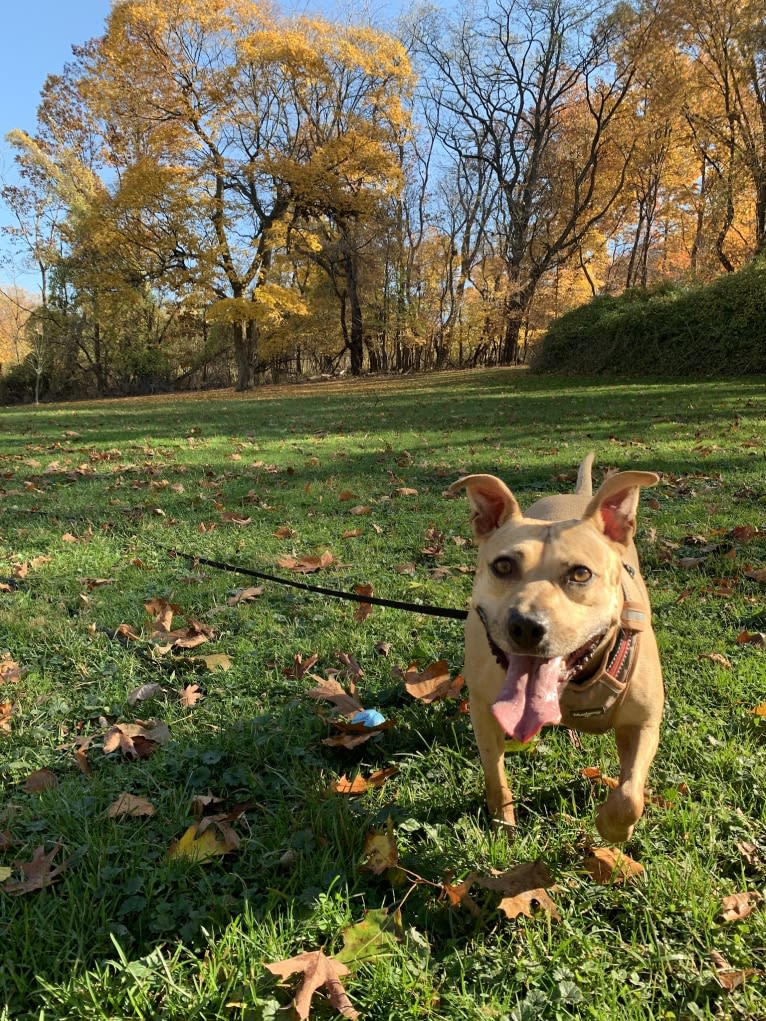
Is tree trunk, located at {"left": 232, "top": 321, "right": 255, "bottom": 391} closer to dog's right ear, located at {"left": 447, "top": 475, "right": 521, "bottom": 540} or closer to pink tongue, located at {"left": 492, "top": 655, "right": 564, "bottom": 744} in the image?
dog's right ear, located at {"left": 447, "top": 475, "right": 521, "bottom": 540}

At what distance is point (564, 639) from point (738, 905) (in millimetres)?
1019

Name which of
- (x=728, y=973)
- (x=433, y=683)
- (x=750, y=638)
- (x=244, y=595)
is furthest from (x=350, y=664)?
(x=750, y=638)

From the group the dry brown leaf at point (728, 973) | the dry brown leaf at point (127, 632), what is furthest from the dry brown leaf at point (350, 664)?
the dry brown leaf at point (728, 973)

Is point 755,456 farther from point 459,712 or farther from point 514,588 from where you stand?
point 514,588

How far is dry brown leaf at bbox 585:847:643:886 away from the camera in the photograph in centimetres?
200

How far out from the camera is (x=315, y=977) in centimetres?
166

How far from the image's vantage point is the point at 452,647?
11.8 feet

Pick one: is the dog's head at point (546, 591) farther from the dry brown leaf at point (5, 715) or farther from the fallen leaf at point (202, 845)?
the dry brown leaf at point (5, 715)

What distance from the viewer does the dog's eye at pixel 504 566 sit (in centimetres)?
201

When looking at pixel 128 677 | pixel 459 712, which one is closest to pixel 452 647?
pixel 459 712

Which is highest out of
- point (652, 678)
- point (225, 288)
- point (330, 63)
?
point (330, 63)

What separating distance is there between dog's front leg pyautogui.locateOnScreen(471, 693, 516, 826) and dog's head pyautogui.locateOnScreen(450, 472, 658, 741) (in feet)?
1.23

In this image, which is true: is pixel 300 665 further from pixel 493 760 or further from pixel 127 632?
pixel 493 760

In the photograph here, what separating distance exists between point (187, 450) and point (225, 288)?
20.4 metres
